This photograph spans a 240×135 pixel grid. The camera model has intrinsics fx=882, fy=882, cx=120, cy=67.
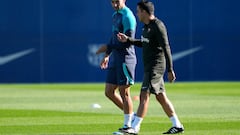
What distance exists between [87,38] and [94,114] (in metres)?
16.6

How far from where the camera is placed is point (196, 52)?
35562 millimetres

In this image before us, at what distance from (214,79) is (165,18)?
10.4ft

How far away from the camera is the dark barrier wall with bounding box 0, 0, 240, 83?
112 feet

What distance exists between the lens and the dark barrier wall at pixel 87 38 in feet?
112

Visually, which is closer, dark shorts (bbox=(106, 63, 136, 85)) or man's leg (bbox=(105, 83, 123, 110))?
dark shorts (bbox=(106, 63, 136, 85))

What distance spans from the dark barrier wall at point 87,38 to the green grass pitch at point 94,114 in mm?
6615

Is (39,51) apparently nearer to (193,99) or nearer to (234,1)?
(234,1)

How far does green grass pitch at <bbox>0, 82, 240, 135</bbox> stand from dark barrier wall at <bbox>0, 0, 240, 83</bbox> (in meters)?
6.62

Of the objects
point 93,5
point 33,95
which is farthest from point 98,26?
point 33,95

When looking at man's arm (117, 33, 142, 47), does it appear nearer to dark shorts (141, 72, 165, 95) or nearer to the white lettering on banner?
dark shorts (141, 72, 165, 95)

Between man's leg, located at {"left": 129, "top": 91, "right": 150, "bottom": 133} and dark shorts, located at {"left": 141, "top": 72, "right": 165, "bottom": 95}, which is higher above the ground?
dark shorts, located at {"left": 141, "top": 72, "right": 165, "bottom": 95}

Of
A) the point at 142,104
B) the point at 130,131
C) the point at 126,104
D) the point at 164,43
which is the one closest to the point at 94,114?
the point at 126,104

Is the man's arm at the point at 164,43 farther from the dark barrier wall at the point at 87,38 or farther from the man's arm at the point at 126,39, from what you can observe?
the dark barrier wall at the point at 87,38

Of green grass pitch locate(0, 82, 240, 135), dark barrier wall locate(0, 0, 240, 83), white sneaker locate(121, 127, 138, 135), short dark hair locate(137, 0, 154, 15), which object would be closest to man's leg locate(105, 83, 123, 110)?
green grass pitch locate(0, 82, 240, 135)
